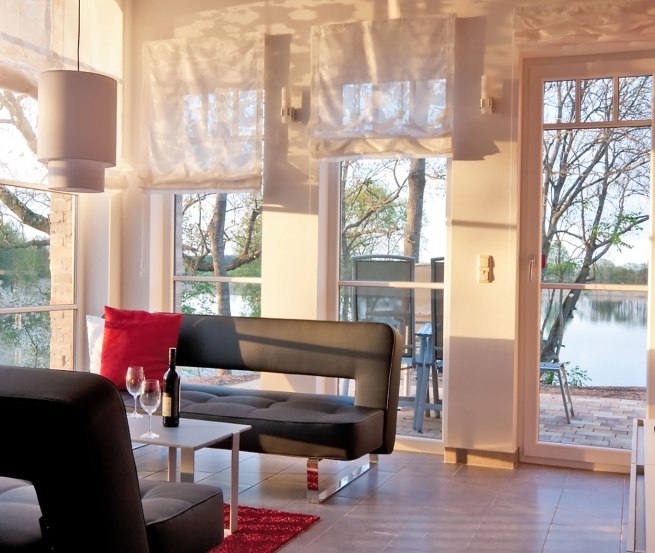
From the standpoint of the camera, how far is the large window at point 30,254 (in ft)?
16.3

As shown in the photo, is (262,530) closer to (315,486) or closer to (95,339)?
(315,486)

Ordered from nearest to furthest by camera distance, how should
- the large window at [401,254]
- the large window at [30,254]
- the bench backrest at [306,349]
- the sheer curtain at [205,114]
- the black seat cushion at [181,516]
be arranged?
1. the black seat cushion at [181,516]
2. the bench backrest at [306,349]
3. the large window at [30,254]
4. the large window at [401,254]
5. the sheer curtain at [205,114]

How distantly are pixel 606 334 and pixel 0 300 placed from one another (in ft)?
11.8

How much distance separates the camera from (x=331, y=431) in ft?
13.0

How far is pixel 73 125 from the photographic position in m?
3.38

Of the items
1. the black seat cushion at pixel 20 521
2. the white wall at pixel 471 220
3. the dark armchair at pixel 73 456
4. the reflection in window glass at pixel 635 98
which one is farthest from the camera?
the white wall at pixel 471 220

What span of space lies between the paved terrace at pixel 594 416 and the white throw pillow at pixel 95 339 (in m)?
2.70

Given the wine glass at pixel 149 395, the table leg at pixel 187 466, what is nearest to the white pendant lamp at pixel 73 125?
the wine glass at pixel 149 395

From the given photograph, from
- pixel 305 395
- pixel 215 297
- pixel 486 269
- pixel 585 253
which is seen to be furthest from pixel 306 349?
pixel 585 253

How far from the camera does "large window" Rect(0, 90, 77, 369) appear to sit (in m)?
4.95

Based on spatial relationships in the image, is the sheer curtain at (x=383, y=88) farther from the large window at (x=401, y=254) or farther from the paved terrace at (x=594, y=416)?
the paved terrace at (x=594, y=416)

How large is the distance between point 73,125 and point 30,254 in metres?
2.02

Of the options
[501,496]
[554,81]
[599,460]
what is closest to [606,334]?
[599,460]

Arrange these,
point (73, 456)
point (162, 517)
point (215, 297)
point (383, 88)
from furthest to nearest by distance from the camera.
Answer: point (215, 297), point (383, 88), point (162, 517), point (73, 456)
